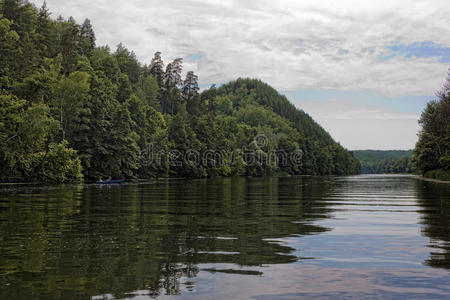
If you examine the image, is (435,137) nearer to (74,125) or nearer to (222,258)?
(74,125)

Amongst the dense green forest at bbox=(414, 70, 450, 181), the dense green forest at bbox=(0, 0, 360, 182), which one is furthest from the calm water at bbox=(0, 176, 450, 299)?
the dense green forest at bbox=(414, 70, 450, 181)

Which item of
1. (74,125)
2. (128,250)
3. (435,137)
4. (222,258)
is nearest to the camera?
(222,258)

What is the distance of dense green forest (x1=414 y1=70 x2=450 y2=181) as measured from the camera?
9712 cm

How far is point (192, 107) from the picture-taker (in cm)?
19688

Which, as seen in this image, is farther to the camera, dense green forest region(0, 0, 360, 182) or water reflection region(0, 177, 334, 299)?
dense green forest region(0, 0, 360, 182)

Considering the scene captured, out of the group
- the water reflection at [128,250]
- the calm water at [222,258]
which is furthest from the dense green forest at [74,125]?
the calm water at [222,258]

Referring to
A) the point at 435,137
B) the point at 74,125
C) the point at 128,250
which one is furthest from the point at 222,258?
the point at 435,137

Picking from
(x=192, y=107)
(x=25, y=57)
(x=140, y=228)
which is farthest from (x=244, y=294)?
(x=192, y=107)

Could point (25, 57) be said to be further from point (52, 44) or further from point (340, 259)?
point (340, 259)

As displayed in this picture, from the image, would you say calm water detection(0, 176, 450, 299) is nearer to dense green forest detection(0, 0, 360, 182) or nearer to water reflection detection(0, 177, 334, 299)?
water reflection detection(0, 177, 334, 299)

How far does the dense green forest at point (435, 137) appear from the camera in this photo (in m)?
97.1

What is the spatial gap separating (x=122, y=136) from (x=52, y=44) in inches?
1598

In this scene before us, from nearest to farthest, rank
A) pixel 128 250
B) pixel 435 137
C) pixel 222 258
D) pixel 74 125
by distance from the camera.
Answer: pixel 222 258
pixel 128 250
pixel 74 125
pixel 435 137

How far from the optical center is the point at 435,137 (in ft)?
346
